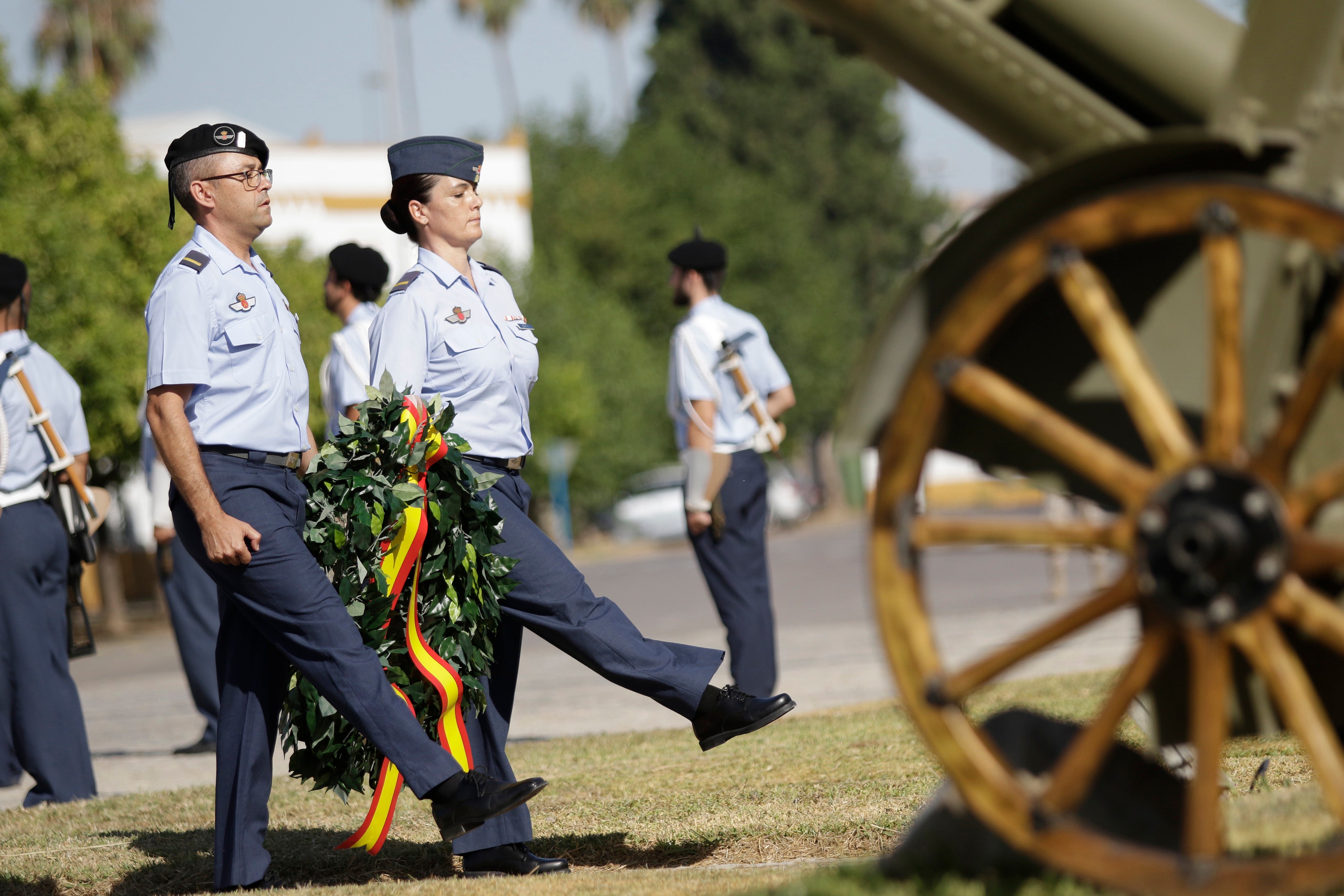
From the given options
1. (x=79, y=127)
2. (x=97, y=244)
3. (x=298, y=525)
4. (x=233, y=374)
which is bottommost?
(x=298, y=525)

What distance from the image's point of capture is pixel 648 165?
161 feet

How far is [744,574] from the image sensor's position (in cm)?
768

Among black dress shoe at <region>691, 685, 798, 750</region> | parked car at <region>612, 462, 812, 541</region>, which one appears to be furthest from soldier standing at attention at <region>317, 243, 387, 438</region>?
parked car at <region>612, 462, 812, 541</region>

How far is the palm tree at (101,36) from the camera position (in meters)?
45.0

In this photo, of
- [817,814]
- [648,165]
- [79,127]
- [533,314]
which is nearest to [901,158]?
[648,165]

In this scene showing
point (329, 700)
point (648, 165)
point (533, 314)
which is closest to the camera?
point (329, 700)

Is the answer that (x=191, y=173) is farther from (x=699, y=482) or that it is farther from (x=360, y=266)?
(x=699, y=482)

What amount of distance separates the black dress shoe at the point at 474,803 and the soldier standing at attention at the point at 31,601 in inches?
116

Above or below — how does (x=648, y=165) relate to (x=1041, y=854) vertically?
above

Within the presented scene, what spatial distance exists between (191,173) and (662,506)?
105 feet

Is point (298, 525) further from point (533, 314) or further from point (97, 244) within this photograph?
point (533, 314)

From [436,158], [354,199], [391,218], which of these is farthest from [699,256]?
[354,199]

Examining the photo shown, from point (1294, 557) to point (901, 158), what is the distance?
2323 inches

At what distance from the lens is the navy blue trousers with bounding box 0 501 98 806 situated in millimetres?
6637
